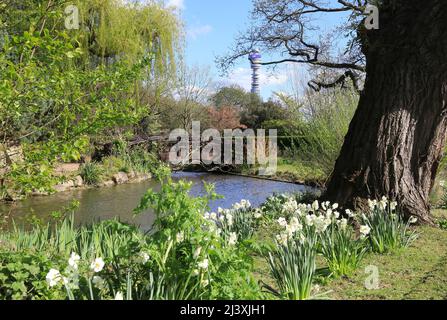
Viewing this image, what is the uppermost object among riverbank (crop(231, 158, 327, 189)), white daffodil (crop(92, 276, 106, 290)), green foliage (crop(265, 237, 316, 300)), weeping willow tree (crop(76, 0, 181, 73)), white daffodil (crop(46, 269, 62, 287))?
weeping willow tree (crop(76, 0, 181, 73))

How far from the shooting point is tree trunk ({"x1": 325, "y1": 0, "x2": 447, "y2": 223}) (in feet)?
17.4

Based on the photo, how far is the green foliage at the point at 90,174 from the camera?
43.3 ft

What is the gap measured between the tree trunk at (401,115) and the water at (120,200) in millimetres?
2474

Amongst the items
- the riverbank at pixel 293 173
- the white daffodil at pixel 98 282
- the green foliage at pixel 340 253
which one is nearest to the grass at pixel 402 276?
the green foliage at pixel 340 253

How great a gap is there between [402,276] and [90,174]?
36.1 ft

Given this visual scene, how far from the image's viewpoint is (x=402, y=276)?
3.70 meters

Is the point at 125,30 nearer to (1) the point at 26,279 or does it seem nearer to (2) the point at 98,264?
(1) the point at 26,279

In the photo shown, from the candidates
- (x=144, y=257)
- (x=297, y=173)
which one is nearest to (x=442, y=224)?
(x=144, y=257)

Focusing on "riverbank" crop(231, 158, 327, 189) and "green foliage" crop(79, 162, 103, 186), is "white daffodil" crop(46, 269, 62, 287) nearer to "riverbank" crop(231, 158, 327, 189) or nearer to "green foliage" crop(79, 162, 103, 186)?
"riverbank" crop(231, 158, 327, 189)

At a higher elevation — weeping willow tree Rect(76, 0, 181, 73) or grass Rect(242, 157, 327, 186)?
weeping willow tree Rect(76, 0, 181, 73)

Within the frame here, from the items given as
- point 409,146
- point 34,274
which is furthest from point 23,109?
point 409,146

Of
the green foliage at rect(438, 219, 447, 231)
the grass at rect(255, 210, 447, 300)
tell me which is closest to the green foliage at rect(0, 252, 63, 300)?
the grass at rect(255, 210, 447, 300)

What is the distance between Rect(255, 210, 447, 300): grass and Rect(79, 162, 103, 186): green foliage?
9.89 meters
